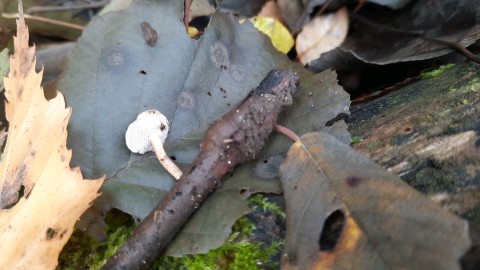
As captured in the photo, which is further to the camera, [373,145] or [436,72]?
[436,72]

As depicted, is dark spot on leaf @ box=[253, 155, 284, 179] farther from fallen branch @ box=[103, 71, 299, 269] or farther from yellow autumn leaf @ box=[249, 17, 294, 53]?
yellow autumn leaf @ box=[249, 17, 294, 53]

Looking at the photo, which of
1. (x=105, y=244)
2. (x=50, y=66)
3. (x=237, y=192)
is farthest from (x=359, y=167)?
(x=50, y=66)

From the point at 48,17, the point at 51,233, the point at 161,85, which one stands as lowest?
the point at 48,17

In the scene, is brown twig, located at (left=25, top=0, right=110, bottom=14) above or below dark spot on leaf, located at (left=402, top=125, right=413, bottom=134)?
below

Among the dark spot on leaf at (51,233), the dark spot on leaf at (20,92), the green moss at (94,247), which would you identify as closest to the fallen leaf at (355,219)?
the green moss at (94,247)

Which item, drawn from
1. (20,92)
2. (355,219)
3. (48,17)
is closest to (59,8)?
(48,17)

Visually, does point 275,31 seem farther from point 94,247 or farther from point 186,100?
point 94,247

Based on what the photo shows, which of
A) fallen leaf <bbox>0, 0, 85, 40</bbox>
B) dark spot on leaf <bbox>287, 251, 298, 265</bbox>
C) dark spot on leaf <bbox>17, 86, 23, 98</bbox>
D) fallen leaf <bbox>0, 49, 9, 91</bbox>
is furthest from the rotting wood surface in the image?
fallen leaf <bbox>0, 0, 85, 40</bbox>

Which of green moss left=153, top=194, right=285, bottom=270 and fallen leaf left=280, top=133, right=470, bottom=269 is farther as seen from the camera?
green moss left=153, top=194, right=285, bottom=270
